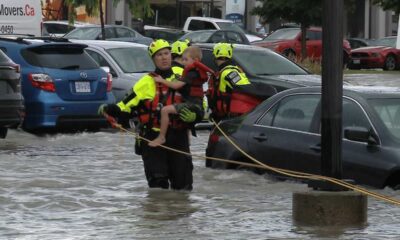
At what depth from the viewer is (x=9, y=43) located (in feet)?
63.3

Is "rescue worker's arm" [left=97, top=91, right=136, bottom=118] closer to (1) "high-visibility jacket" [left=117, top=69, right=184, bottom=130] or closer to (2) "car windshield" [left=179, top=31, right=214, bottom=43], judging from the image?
(1) "high-visibility jacket" [left=117, top=69, right=184, bottom=130]

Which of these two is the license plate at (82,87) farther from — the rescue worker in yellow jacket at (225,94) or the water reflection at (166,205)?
the water reflection at (166,205)

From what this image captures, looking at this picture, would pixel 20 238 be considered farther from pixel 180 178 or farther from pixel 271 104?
pixel 271 104

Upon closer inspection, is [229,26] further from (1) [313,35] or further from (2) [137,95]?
(2) [137,95]

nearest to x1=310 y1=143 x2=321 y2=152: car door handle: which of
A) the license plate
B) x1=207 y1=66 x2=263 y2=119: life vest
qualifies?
x1=207 y1=66 x2=263 y2=119: life vest

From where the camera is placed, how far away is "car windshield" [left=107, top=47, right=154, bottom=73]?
69.4 ft

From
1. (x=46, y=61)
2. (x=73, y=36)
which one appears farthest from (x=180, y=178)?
(x=73, y=36)

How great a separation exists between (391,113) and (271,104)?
1.51 m

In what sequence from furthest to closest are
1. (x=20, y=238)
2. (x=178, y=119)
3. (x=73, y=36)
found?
(x=73, y=36) → (x=178, y=119) → (x=20, y=238)

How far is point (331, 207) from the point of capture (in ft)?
32.3

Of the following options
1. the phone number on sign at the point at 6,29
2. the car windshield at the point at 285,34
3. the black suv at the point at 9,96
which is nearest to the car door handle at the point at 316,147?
the black suv at the point at 9,96

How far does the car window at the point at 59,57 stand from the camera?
62.3 feet

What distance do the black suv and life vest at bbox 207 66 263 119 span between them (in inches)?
126

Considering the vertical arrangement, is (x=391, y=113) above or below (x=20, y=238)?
above
